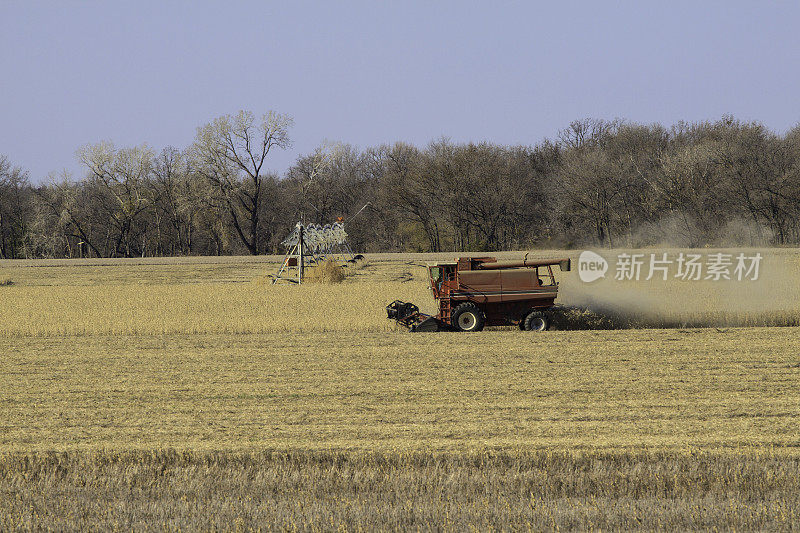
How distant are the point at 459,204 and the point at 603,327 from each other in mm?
37777

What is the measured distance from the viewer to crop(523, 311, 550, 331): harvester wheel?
18.4 meters

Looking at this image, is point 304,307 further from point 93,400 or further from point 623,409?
point 623,409

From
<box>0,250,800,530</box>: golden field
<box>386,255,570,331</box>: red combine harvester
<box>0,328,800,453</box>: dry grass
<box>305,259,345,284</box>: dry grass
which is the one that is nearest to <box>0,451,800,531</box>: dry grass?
<box>0,250,800,530</box>: golden field

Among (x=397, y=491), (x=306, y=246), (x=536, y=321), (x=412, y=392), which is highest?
(x=306, y=246)

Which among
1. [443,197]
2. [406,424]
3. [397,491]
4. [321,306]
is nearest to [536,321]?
[321,306]

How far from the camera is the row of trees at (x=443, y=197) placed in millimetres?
49094

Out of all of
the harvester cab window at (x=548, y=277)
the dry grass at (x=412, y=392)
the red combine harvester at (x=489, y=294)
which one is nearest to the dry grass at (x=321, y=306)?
the harvester cab window at (x=548, y=277)

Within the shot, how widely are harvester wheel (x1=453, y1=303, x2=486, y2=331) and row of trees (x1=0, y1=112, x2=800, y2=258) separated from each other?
27595 mm

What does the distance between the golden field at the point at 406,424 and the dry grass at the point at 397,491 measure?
0.03 metres

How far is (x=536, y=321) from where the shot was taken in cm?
1855

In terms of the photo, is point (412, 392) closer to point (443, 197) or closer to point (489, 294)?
point (489, 294)

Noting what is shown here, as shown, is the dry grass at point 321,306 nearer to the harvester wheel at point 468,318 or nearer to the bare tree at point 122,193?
the harvester wheel at point 468,318

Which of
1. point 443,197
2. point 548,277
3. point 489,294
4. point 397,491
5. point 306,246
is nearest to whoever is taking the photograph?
point 397,491

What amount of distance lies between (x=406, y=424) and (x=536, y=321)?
890 centimetres
